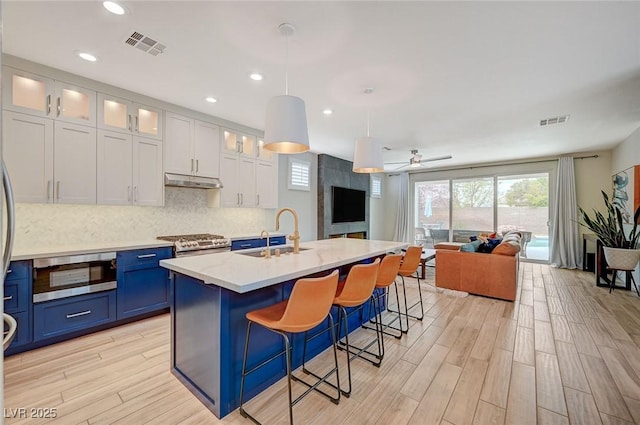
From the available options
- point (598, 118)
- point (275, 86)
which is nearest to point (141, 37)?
point (275, 86)

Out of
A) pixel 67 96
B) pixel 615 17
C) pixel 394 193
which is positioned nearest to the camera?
pixel 615 17

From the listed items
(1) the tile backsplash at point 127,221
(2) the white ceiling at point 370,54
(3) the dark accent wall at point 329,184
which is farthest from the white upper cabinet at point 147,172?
(3) the dark accent wall at point 329,184

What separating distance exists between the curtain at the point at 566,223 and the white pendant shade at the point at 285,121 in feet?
22.7

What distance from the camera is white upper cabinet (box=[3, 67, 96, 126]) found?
264cm

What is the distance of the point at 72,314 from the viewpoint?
9.05ft

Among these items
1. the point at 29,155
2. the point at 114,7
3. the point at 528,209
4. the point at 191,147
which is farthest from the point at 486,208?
the point at 29,155

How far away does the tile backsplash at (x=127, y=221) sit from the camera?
2955mm

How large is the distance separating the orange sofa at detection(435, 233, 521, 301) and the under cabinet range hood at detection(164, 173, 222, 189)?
12.2 feet

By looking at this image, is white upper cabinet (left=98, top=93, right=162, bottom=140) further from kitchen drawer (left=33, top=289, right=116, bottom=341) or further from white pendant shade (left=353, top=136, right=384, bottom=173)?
white pendant shade (left=353, top=136, right=384, bottom=173)

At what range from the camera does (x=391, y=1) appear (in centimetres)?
191

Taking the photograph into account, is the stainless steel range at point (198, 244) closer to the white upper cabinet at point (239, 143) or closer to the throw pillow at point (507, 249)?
the white upper cabinet at point (239, 143)

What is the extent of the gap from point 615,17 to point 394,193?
7273 millimetres

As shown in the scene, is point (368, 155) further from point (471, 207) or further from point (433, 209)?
point (433, 209)

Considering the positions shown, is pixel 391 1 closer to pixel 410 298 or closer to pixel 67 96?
pixel 67 96
